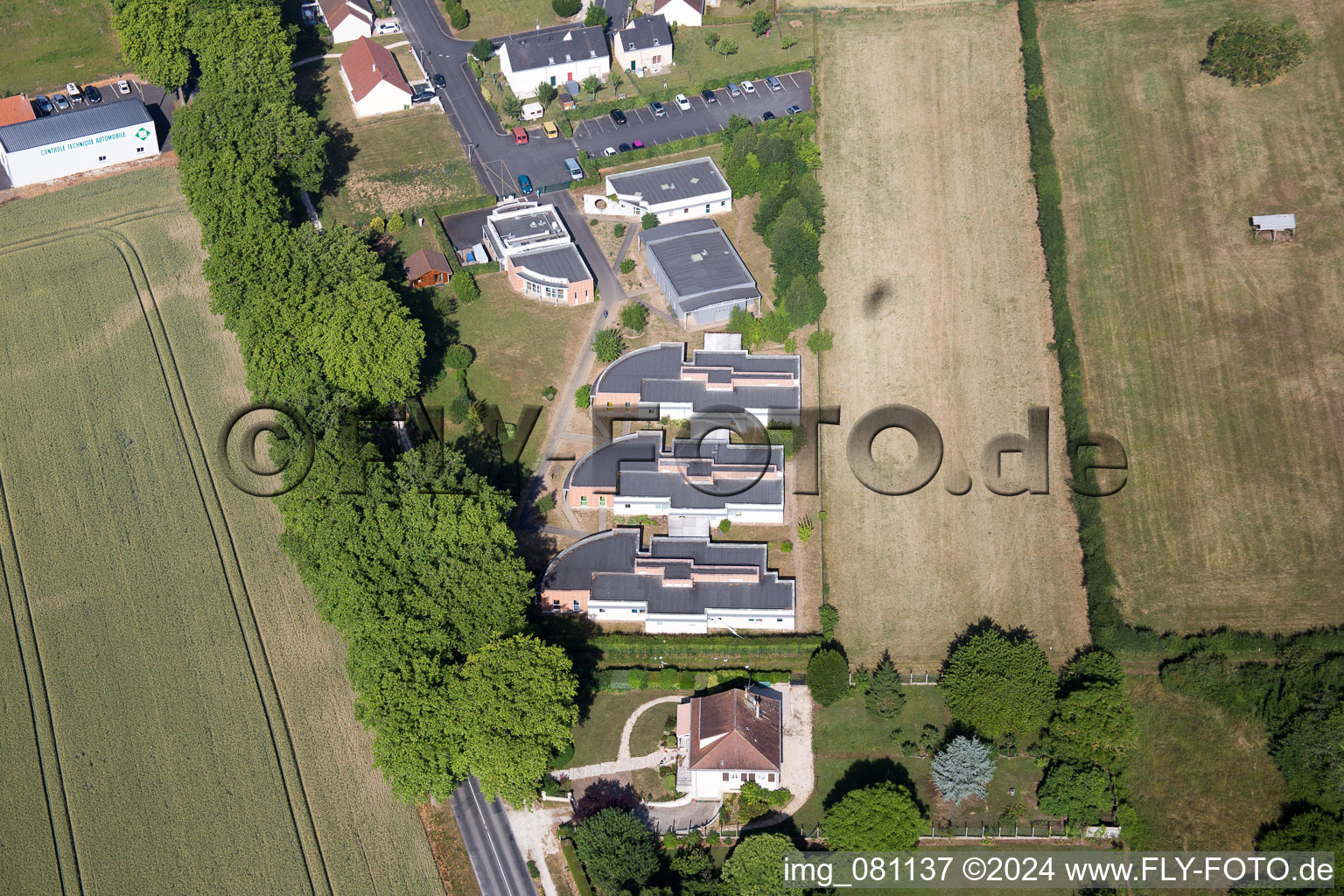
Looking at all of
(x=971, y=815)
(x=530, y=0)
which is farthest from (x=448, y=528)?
(x=530, y=0)

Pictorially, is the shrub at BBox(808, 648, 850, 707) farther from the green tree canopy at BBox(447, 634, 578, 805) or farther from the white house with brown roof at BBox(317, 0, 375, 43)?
the white house with brown roof at BBox(317, 0, 375, 43)

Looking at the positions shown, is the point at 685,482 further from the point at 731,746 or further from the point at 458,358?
the point at 458,358

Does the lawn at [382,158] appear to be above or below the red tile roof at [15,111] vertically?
below

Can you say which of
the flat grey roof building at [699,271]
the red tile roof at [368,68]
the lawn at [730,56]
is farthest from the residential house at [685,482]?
the red tile roof at [368,68]

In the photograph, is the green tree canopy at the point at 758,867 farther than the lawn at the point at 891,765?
No

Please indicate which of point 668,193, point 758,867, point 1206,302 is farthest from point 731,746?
point 1206,302

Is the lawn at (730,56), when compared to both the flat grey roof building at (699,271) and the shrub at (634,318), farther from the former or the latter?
the shrub at (634,318)
